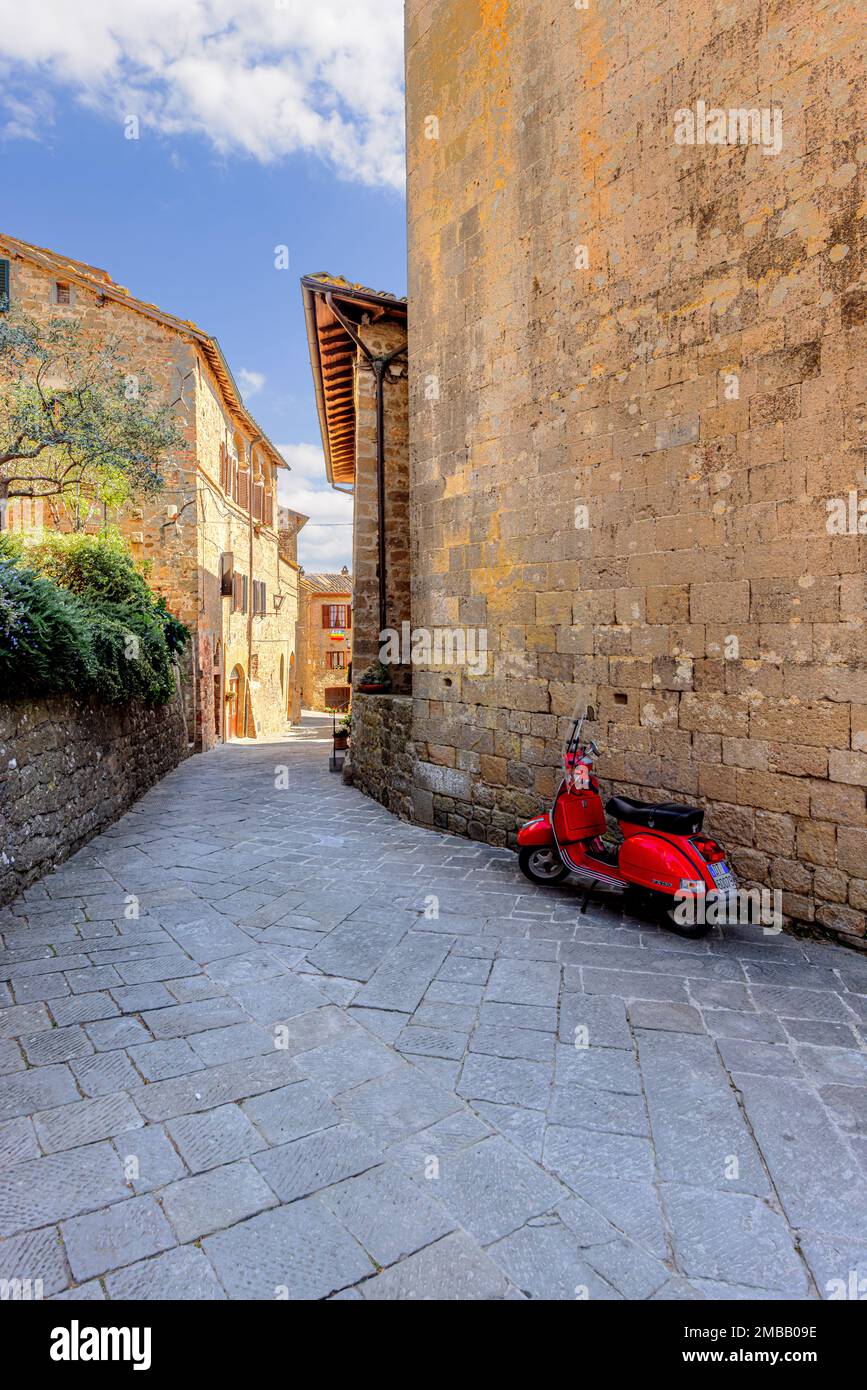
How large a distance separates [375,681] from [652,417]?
499 cm

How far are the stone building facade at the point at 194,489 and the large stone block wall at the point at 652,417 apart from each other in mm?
6128

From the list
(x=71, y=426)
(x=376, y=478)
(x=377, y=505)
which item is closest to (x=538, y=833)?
(x=377, y=505)

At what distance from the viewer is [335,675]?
3450 cm

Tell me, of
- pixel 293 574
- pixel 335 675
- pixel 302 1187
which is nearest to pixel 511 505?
pixel 302 1187

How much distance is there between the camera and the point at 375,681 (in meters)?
8.87

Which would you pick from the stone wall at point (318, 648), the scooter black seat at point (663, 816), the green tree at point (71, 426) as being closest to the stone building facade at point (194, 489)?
the green tree at point (71, 426)

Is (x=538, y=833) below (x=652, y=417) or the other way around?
below

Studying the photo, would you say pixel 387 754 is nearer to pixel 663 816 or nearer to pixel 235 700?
pixel 663 816

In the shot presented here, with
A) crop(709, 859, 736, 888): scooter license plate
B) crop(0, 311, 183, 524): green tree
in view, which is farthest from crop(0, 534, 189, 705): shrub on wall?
crop(709, 859, 736, 888): scooter license plate

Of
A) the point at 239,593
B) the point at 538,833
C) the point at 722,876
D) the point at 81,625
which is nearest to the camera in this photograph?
the point at 722,876

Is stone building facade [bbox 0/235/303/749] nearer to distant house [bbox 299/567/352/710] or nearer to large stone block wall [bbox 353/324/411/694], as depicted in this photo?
large stone block wall [bbox 353/324/411/694]

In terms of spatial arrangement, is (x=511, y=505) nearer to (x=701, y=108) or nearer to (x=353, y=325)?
(x=701, y=108)
